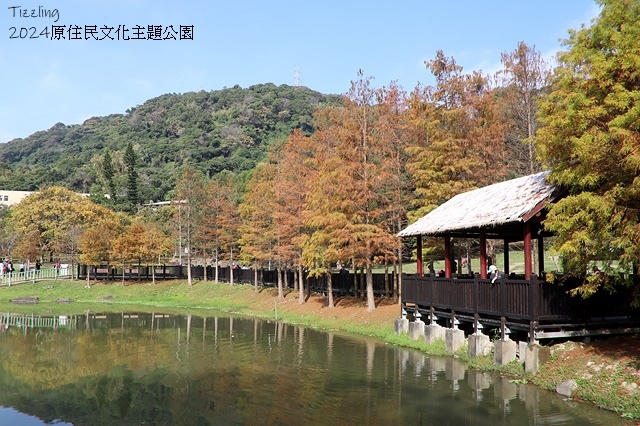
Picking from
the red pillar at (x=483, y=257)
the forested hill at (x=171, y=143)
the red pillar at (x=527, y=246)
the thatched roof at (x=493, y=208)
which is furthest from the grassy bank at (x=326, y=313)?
the forested hill at (x=171, y=143)

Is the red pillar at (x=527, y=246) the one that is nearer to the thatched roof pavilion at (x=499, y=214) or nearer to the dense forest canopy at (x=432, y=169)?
the thatched roof pavilion at (x=499, y=214)

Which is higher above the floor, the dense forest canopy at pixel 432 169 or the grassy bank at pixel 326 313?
the dense forest canopy at pixel 432 169

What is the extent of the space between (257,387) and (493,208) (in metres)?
8.98

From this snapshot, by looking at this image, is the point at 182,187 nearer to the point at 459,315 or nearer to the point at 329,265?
the point at 329,265

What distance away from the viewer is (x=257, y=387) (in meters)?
15.1

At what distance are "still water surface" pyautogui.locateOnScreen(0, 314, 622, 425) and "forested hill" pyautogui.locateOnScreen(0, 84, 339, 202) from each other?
276 feet

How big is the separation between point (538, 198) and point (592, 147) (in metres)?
2.85

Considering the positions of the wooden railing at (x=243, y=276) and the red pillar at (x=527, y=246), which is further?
the wooden railing at (x=243, y=276)

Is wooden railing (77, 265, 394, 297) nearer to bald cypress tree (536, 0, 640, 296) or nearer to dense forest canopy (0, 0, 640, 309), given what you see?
dense forest canopy (0, 0, 640, 309)

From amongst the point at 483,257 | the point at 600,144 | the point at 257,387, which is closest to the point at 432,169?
the point at 483,257

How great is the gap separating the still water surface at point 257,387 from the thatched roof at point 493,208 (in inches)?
174

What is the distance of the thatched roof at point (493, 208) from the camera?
15.5 meters

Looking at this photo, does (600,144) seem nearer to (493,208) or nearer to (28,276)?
(493,208)

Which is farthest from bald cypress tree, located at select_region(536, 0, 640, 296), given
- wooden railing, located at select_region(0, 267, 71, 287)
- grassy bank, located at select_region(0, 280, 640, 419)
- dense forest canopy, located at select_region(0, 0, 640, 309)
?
wooden railing, located at select_region(0, 267, 71, 287)
